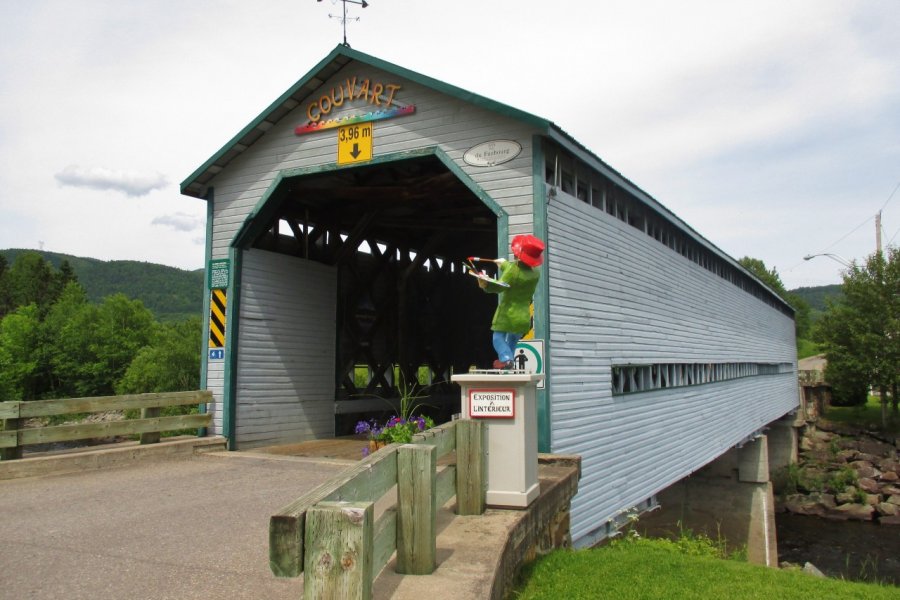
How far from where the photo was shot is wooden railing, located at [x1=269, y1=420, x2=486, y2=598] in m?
2.56

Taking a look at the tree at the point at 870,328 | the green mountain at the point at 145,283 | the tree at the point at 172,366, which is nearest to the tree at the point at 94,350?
the tree at the point at 172,366

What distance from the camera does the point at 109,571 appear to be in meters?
4.32

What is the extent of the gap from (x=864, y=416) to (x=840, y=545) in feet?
59.3

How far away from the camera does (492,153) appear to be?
853cm

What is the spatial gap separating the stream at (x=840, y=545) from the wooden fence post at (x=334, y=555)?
20657 mm

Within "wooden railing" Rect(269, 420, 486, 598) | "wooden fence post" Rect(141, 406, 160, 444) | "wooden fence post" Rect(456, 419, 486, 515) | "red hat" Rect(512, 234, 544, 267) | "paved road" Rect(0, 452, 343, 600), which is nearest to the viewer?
"wooden railing" Rect(269, 420, 486, 598)

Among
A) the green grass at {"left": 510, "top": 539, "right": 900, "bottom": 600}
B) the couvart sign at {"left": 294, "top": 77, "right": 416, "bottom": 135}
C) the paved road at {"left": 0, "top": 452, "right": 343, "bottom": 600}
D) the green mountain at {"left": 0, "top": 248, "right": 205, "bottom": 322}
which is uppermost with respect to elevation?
the green mountain at {"left": 0, "top": 248, "right": 205, "bottom": 322}

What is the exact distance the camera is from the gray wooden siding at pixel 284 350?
35.2ft

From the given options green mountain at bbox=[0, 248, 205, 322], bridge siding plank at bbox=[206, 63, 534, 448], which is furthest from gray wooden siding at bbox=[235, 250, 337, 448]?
A: green mountain at bbox=[0, 248, 205, 322]

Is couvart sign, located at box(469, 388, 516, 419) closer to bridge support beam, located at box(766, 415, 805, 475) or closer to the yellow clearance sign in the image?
the yellow clearance sign

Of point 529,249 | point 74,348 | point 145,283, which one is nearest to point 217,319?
point 529,249

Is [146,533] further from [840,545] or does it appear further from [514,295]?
[840,545]

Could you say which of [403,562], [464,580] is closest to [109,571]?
[403,562]

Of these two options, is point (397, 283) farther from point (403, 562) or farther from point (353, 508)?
point (353, 508)
